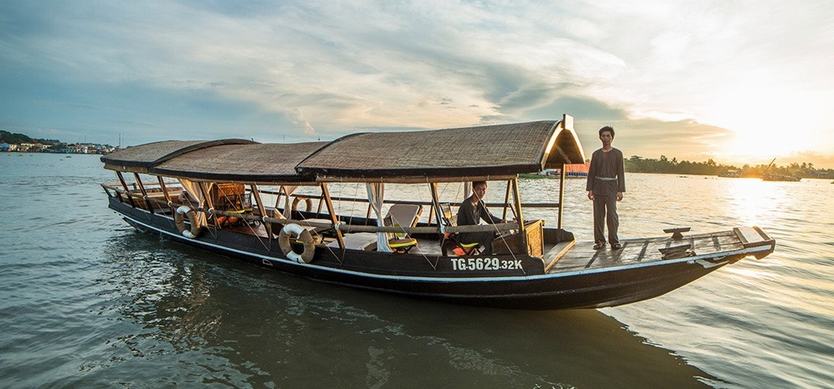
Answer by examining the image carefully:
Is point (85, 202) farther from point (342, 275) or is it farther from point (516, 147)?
point (516, 147)

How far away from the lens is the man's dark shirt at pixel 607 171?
7.18 metres

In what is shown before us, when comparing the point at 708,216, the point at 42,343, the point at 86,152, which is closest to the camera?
the point at 42,343

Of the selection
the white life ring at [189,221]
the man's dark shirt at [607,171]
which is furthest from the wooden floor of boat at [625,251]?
the white life ring at [189,221]

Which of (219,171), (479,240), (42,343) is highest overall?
(219,171)

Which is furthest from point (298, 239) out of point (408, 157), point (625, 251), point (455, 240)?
point (625, 251)

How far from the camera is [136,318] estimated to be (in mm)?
7148

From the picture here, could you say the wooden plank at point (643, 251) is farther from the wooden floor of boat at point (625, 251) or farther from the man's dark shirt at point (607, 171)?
the man's dark shirt at point (607, 171)

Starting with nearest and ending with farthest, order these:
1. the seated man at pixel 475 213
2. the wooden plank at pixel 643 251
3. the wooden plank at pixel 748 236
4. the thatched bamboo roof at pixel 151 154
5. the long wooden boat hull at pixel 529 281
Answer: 1. the wooden plank at pixel 748 236
2. the long wooden boat hull at pixel 529 281
3. the wooden plank at pixel 643 251
4. the seated man at pixel 475 213
5. the thatched bamboo roof at pixel 151 154

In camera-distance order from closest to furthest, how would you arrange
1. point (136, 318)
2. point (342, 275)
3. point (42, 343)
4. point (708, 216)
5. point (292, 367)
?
point (292, 367), point (42, 343), point (136, 318), point (342, 275), point (708, 216)

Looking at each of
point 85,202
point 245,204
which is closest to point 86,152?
point 85,202

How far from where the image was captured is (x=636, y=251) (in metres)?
6.75

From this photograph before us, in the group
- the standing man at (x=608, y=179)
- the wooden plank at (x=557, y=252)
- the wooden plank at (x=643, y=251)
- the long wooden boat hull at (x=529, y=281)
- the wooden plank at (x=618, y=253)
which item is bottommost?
the long wooden boat hull at (x=529, y=281)

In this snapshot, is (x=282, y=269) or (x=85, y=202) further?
(x=85, y=202)

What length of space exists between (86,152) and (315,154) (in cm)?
21111
